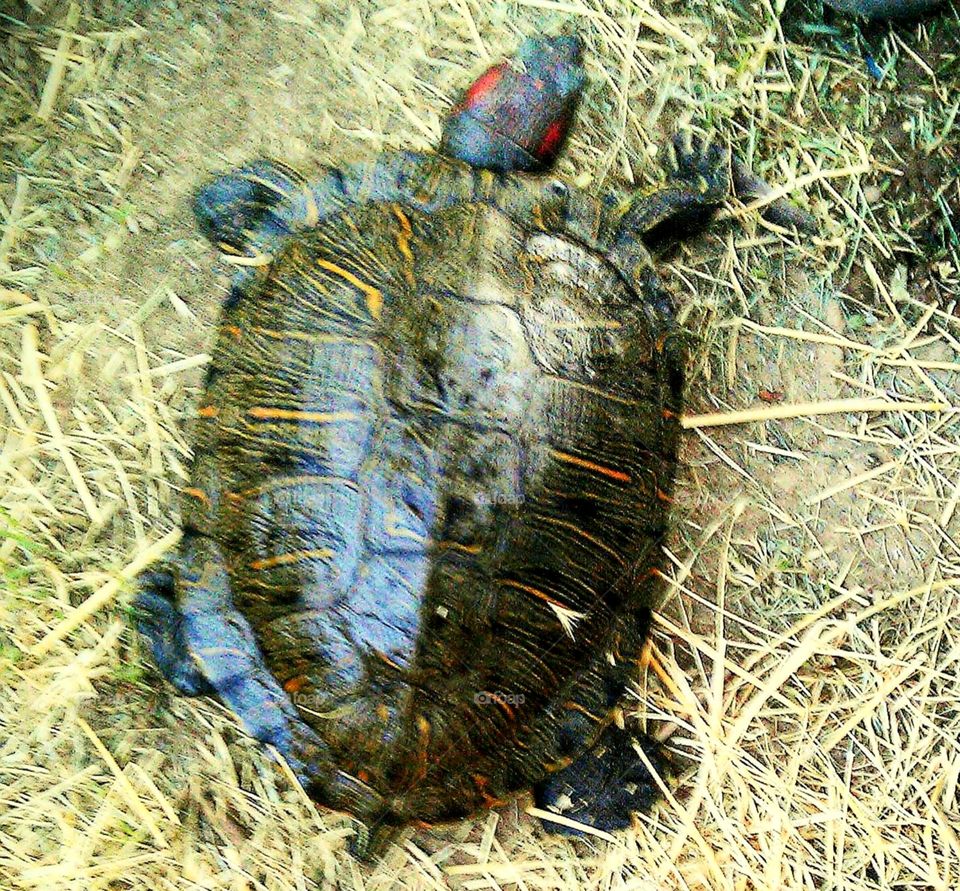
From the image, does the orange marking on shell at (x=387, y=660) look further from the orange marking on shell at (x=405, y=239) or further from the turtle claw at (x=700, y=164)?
the turtle claw at (x=700, y=164)

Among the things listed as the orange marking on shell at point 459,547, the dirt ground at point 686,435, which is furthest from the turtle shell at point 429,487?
the dirt ground at point 686,435

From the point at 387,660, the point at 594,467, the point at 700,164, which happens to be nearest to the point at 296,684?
the point at 387,660

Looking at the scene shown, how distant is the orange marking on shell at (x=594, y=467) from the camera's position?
1700 mm

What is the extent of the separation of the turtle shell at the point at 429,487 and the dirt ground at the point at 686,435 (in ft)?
1.01

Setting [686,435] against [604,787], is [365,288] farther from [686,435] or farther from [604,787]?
[604,787]

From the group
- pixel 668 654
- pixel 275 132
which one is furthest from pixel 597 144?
pixel 668 654

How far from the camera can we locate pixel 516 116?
2014 millimetres

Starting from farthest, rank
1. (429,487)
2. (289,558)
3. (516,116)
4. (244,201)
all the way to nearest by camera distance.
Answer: (244,201)
(516,116)
(289,558)
(429,487)

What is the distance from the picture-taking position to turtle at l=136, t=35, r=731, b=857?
5.29 ft

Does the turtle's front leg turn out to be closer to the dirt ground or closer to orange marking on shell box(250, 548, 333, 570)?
the dirt ground

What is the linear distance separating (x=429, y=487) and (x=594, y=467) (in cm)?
36

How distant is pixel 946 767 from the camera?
7.09 ft

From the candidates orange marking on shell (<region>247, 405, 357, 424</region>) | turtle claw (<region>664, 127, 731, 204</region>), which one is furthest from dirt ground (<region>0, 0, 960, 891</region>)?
orange marking on shell (<region>247, 405, 357, 424</region>)

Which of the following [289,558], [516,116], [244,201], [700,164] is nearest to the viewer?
[289,558]
